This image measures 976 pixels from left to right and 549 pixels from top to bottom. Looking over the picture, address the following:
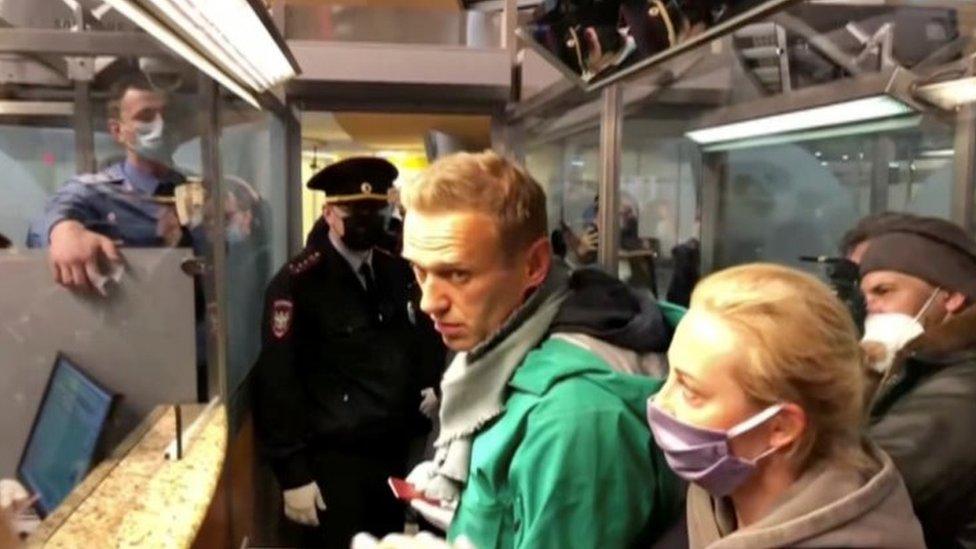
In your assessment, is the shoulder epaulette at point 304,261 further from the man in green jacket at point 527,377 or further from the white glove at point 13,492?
the man in green jacket at point 527,377

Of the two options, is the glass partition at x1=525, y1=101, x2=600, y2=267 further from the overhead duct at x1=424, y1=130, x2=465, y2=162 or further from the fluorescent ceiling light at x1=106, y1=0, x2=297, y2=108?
the overhead duct at x1=424, y1=130, x2=465, y2=162

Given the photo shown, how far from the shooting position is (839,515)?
945mm

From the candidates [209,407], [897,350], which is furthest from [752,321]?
[209,407]

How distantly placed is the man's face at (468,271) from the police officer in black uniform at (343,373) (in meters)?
1.51

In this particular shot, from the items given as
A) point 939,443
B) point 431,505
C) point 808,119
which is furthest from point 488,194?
point 808,119

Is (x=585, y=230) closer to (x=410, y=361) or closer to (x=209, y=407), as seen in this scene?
(x=410, y=361)

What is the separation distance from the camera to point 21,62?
2.03m

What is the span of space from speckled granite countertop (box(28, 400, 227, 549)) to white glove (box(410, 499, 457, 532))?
0.41 meters

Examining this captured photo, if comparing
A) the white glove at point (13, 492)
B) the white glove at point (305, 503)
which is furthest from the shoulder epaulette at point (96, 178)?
the white glove at point (305, 503)

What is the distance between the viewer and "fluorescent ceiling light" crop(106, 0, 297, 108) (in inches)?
56.5

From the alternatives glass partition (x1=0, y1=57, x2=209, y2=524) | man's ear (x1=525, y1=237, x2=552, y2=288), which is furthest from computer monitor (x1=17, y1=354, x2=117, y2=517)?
man's ear (x1=525, y1=237, x2=552, y2=288)

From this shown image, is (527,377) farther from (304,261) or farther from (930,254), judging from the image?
(304,261)

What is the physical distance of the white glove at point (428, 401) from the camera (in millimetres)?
2689

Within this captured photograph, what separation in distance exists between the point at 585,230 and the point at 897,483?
1.89 meters
